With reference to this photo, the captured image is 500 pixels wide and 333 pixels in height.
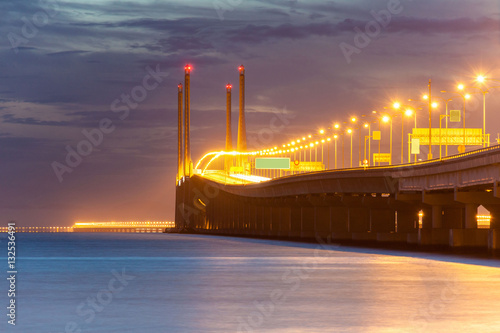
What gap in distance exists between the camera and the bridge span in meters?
80.0

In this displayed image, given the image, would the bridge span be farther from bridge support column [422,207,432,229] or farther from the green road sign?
the green road sign

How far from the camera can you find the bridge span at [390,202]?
80000 mm

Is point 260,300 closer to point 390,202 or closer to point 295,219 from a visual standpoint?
point 390,202

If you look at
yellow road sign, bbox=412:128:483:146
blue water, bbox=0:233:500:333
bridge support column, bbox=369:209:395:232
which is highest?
yellow road sign, bbox=412:128:483:146

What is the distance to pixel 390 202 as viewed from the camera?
10619 centimetres

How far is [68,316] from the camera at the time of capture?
2598cm

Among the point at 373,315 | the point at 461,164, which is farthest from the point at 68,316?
the point at 461,164

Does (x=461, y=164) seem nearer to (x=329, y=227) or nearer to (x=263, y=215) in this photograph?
(x=329, y=227)

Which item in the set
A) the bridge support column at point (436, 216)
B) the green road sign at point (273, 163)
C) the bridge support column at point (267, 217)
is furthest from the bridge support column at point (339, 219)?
the green road sign at point (273, 163)

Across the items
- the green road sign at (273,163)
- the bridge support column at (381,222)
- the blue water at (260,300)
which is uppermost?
the green road sign at (273,163)

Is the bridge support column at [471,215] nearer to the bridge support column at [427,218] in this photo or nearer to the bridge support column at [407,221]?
the bridge support column at [427,218]

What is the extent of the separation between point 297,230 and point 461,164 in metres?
81.8

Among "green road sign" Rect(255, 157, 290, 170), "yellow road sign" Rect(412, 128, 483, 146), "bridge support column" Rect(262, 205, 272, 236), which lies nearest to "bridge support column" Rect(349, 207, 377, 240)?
"yellow road sign" Rect(412, 128, 483, 146)

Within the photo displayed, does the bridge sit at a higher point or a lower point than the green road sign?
lower
